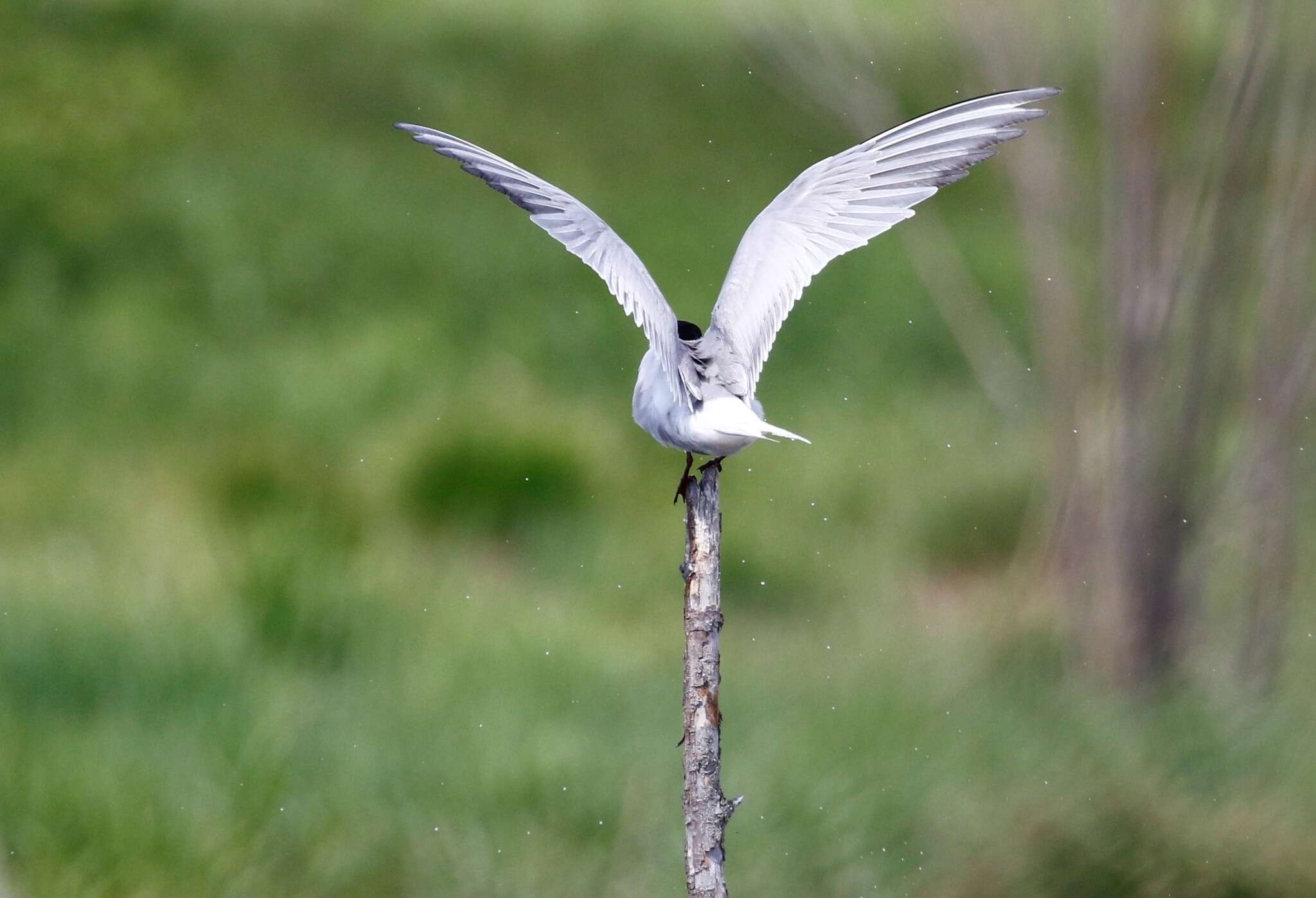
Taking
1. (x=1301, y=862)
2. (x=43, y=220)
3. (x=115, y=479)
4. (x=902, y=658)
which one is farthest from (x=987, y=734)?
(x=43, y=220)

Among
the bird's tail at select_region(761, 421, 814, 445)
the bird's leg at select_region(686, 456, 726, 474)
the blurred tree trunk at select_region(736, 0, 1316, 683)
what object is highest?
the blurred tree trunk at select_region(736, 0, 1316, 683)

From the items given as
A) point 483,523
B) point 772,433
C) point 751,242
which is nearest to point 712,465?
point 772,433

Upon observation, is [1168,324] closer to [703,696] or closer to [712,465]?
[712,465]

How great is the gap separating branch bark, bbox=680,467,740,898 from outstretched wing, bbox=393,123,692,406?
0.17 meters

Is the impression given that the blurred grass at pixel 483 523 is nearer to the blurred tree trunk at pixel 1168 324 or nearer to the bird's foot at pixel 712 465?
the blurred tree trunk at pixel 1168 324

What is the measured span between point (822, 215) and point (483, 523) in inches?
149

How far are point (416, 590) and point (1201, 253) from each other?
2.76 m

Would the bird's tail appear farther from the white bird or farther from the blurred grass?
the blurred grass

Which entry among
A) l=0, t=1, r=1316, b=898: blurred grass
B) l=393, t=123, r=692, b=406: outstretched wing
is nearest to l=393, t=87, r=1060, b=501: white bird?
l=393, t=123, r=692, b=406: outstretched wing

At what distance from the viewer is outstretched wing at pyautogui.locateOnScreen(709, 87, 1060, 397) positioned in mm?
1984

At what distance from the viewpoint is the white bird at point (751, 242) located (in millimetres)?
1788

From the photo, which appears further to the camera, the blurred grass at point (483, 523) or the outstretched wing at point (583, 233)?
the blurred grass at point (483, 523)

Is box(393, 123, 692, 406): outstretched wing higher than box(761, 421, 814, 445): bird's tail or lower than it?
higher

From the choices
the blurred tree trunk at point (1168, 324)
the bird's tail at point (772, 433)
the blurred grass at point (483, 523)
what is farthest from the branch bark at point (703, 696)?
the blurred tree trunk at point (1168, 324)
